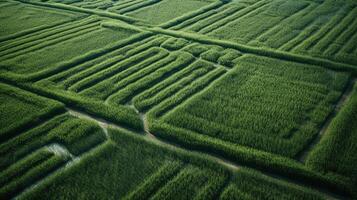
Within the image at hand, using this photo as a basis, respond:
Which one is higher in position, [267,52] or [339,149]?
[267,52]

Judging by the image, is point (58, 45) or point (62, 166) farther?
point (58, 45)

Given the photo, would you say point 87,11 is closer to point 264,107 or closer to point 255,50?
point 255,50

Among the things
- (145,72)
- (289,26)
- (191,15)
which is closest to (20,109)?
(145,72)

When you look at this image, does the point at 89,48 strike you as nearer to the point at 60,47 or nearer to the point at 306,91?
the point at 60,47

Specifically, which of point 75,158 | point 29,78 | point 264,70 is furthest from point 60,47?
point 264,70

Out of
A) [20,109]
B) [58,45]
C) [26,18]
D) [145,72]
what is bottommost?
[20,109]

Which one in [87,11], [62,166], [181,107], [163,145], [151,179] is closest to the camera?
[151,179]

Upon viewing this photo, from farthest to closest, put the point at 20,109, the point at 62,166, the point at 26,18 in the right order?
the point at 26,18, the point at 20,109, the point at 62,166
